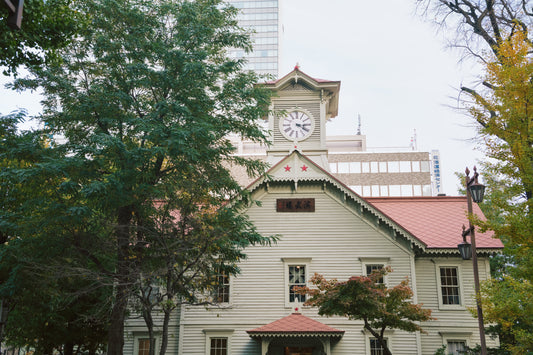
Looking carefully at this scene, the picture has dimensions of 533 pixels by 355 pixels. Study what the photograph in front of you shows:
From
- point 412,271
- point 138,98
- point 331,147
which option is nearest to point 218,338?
point 412,271

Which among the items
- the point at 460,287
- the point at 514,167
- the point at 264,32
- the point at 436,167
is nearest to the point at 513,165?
the point at 514,167

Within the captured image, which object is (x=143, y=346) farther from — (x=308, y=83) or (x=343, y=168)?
(x=343, y=168)

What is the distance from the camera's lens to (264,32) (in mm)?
151750

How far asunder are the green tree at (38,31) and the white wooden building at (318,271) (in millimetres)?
11850

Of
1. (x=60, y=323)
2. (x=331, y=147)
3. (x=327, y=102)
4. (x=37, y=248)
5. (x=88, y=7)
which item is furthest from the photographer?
(x=331, y=147)

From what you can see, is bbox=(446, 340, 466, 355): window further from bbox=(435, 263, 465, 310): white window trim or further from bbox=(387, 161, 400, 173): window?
bbox=(387, 161, 400, 173): window

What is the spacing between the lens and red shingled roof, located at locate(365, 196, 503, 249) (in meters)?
23.5

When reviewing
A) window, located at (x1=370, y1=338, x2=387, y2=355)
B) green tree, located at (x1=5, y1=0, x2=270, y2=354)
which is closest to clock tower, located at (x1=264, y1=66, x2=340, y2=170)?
green tree, located at (x1=5, y1=0, x2=270, y2=354)

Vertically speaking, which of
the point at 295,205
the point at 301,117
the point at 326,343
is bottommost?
the point at 326,343

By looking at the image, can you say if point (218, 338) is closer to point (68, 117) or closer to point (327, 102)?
point (68, 117)

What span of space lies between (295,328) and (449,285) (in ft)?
25.2

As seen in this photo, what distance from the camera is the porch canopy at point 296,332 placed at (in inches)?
816

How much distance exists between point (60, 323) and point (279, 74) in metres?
133

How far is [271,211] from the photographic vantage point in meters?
24.3
